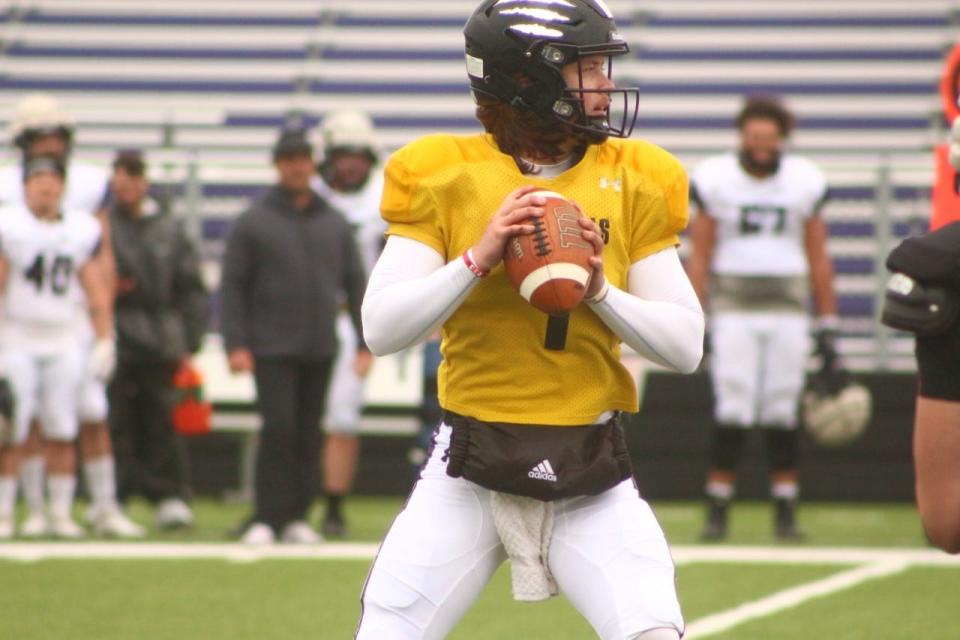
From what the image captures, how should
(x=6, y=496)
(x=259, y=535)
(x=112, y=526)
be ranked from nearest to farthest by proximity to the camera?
(x=259, y=535)
(x=6, y=496)
(x=112, y=526)

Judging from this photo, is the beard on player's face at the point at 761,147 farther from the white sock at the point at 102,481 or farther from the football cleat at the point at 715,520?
the white sock at the point at 102,481

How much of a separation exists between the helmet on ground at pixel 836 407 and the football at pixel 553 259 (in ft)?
17.5

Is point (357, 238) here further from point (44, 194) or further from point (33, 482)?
point (33, 482)

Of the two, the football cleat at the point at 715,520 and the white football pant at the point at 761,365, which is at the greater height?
the white football pant at the point at 761,365

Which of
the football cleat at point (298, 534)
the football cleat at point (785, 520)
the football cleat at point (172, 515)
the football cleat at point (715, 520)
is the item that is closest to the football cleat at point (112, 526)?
the football cleat at point (172, 515)

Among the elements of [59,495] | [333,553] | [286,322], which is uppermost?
[286,322]

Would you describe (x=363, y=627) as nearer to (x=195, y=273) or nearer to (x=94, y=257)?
(x=94, y=257)

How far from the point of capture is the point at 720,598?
6445 mm

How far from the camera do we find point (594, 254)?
3.04 meters

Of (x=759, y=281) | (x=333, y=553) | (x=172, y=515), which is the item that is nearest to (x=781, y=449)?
(x=759, y=281)

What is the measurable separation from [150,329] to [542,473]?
20.6ft

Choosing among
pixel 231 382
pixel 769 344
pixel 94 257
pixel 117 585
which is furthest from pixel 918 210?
pixel 117 585

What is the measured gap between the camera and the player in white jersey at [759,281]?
8125 mm

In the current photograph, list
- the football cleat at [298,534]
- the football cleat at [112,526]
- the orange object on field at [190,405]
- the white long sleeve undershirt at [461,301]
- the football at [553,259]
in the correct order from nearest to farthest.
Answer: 1. the football at [553,259]
2. the white long sleeve undershirt at [461,301]
3. the football cleat at [298,534]
4. the football cleat at [112,526]
5. the orange object on field at [190,405]
